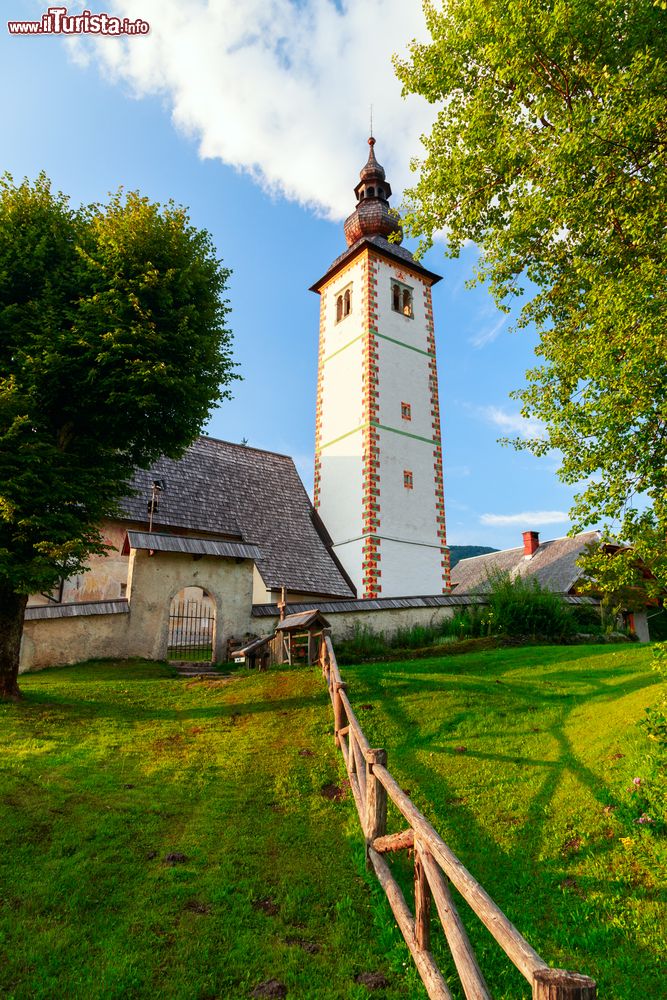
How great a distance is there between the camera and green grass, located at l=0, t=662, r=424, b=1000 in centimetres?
457

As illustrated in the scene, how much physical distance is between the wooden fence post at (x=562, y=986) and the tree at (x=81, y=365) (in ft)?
35.1

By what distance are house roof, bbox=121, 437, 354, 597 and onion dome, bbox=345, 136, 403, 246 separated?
42.4 feet

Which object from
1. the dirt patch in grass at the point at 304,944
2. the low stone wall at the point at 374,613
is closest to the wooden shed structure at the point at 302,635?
the low stone wall at the point at 374,613

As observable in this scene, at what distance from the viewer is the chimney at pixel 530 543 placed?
119ft

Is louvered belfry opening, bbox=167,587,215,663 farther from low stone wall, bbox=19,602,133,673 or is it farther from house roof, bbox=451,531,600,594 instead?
house roof, bbox=451,531,600,594

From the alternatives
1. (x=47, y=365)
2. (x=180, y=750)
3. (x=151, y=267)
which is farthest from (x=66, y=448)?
(x=180, y=750)

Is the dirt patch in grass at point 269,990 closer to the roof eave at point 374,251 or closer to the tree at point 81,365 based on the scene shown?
the tree at point 81,365

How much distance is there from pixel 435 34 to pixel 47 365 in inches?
388

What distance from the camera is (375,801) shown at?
615 centimetres

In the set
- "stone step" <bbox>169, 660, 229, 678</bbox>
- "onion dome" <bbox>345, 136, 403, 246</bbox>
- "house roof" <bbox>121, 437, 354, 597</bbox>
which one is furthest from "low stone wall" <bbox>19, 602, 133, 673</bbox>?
"onion dome" <bbox>345, 136, 403, 246</bbox>

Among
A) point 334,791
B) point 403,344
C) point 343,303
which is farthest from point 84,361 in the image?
point 343,303

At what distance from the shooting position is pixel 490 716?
34.6 ft

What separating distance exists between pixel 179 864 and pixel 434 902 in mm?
2825

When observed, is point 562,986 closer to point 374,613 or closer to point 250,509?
point 374,613
